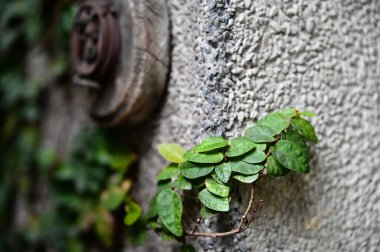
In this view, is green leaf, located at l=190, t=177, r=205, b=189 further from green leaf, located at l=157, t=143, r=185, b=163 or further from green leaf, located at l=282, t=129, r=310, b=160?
green leaf, located at l=282, t=129, r=310, b=160

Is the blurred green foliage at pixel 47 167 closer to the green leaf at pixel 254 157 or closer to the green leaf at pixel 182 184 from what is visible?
the green leaf at pixel 182 184

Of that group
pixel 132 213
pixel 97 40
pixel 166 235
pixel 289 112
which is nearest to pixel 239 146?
pixel 289 112

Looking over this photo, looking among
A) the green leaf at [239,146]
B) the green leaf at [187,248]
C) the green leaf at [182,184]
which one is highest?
the green leaf at [239,146]

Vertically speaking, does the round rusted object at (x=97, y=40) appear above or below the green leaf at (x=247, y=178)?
above

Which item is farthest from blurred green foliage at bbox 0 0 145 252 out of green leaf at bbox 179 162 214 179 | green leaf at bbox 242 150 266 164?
green leaf at bbox 242 150 266 164

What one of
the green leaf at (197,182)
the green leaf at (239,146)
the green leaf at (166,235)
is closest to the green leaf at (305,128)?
the green leaf at (239,146)

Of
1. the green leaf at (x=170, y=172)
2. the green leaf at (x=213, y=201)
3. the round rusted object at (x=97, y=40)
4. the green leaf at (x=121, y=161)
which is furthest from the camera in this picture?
the green leaf at (x=121, y=161)
